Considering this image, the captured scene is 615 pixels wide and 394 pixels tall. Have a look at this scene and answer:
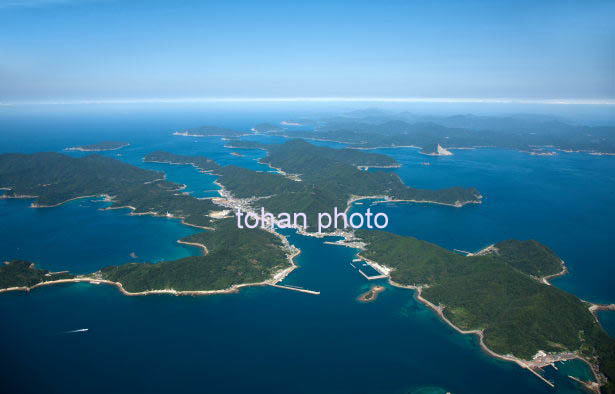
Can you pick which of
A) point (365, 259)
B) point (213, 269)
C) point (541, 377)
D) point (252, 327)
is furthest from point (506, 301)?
point (213, 269)

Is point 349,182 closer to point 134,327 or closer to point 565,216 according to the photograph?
point 565,216

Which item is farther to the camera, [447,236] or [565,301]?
[447,236]

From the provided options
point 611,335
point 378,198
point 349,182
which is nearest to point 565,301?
point 611,335

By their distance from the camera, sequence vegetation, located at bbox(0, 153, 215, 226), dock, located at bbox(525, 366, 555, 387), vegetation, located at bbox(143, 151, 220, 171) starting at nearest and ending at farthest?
dock, located at bbox(525, 366, 555, 387)
vegetation, located at bbox(0, 153, 215, 226)
vegetation, located at bbox(143, 151, 220, 171)

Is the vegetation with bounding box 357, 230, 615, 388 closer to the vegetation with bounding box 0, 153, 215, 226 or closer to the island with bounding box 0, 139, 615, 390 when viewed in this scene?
the island with bounding box 0, 139, 615, 390

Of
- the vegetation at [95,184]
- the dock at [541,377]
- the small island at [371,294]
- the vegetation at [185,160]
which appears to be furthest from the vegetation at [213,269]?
the vegetation at [185,160]

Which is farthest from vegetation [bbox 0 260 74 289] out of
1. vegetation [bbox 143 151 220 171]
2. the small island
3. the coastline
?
vegetation [bbox 143 151 220 171]
